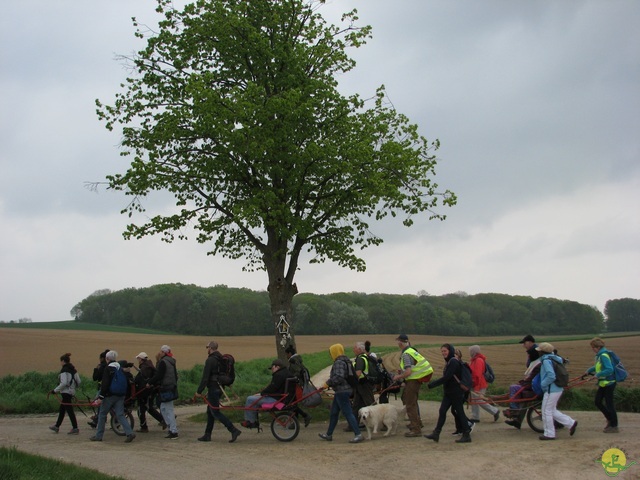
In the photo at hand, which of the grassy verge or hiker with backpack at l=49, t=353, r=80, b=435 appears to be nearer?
the grassy verge

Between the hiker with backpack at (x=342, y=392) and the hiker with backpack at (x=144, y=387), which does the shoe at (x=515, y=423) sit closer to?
the hiker with backpack at (x=342, y=392)

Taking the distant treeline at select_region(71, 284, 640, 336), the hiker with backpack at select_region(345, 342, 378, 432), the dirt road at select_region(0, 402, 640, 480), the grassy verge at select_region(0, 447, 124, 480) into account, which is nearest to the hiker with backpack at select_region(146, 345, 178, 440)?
the dirt road at select_region(0, 402, 640, 480)

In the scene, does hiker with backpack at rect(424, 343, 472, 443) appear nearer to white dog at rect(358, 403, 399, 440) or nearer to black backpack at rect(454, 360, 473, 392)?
black backpack at rect(454, 360, 473, 392)

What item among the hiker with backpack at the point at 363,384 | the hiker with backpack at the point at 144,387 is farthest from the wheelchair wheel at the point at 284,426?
the hiker with backpack at the point at 144,387

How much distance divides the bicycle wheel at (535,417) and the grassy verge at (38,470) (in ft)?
25.7

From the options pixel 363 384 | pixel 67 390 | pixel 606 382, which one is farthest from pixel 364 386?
pixel 67 390

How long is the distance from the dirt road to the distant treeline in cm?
7794

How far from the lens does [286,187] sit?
54.4 ft

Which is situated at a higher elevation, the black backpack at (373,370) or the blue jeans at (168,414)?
the black backpack at (373,370)

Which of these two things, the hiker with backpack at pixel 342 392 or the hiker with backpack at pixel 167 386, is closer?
the hiker with backpack at pixel 342 392

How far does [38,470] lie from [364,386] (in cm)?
645

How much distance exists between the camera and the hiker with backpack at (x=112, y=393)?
12.7m

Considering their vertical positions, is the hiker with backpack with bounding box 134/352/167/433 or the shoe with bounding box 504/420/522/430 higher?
the hiker with backpack with bounding box 134/352/167/433

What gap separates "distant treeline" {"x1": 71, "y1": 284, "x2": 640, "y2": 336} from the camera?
91.6m
